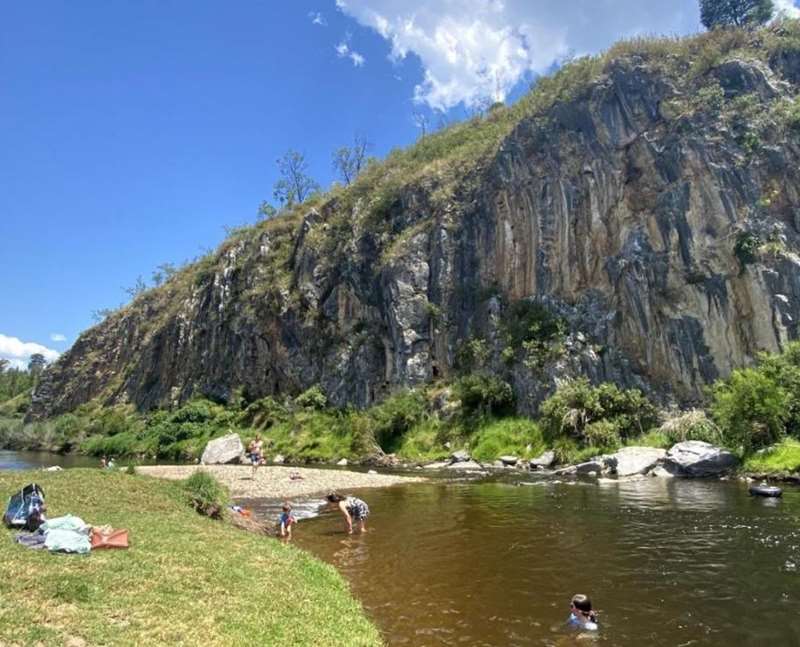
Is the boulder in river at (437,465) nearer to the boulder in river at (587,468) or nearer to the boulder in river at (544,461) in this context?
the boulder in river at (544,461)

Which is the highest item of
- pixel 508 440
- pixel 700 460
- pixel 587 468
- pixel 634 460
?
pixel 508 440

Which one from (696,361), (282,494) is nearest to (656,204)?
(696,361)

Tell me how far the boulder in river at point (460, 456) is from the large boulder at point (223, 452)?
23284 mm

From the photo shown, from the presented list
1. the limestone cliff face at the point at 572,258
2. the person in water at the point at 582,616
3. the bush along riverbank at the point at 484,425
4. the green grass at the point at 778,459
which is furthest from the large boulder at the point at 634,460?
the person in water at the point at 582,616

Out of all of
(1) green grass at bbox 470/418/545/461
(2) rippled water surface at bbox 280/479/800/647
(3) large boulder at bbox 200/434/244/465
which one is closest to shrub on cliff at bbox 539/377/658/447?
(1) green grass at bbox 470/418/545/461

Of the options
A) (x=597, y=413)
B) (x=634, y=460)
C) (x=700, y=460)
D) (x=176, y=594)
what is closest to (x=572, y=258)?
(x=597, y=413)

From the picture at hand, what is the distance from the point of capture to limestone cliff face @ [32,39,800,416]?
171 ft

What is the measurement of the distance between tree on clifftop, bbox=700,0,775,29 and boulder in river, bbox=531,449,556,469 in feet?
185

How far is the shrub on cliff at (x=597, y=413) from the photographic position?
49.2 m

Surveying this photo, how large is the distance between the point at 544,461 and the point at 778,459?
17355 millimetres

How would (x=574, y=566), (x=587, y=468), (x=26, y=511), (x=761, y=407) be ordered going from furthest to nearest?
(x=587, y=468) → (x=761, y=407) → (x=574, y=566) → (x=26, y=511)

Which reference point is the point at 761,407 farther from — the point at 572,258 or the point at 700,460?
the point at 572,258

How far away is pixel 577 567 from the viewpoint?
1762cm

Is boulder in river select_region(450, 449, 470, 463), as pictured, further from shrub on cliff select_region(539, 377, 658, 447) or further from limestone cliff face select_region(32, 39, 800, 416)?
shrub on cliff select_region(539, 377, 658, 447)
